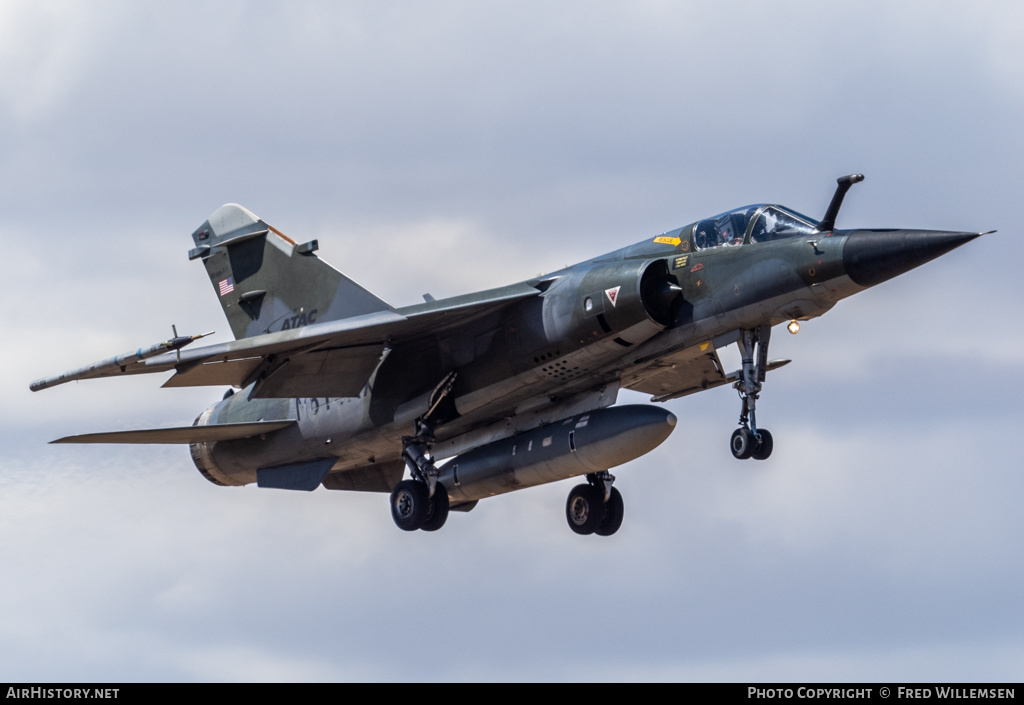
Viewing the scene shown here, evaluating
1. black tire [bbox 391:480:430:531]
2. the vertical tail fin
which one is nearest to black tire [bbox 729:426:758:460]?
black tire [bbox 391:480:430:531]

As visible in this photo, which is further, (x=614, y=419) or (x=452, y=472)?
(x=452, y=472)

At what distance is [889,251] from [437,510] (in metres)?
8.04

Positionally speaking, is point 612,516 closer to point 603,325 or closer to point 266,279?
point 603,325

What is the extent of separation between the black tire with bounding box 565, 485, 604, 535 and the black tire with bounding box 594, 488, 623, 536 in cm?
9

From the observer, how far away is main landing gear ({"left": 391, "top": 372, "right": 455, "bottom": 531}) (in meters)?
22.7

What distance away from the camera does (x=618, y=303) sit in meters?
20.6

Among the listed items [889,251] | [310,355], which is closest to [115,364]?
[310,355]

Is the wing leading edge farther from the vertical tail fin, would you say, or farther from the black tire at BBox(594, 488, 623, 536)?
the black tire at BBox(594, 488, 623, 536)

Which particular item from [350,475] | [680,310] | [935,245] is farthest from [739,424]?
[350,475]

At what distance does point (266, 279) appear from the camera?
25.7 metres

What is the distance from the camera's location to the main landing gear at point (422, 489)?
22656 millimetres
